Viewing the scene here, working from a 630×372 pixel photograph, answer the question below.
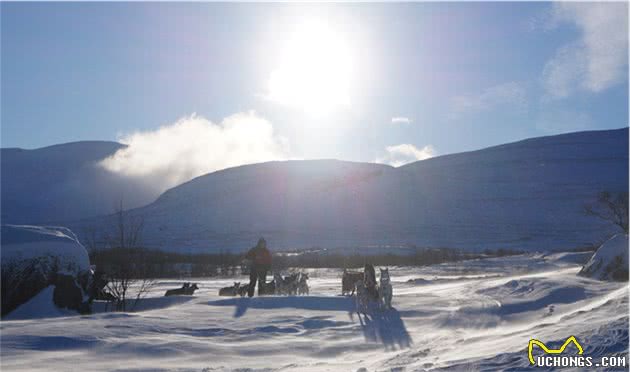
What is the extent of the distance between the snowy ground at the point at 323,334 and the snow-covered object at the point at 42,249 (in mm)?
4176

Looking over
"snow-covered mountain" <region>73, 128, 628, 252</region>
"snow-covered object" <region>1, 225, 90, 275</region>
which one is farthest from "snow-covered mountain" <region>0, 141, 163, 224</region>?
"snow-covered object" <region>1, 225, 90, 275</region>

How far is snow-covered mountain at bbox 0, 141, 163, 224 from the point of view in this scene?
139m

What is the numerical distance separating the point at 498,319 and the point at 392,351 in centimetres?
283

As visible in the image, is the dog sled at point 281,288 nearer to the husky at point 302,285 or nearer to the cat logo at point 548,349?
the husky at point 302,285

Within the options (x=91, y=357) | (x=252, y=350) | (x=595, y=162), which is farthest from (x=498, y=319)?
(x=595, y=162)

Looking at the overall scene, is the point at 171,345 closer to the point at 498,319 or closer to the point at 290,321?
the point at 290,321

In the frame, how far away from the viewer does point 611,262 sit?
12.9 metres

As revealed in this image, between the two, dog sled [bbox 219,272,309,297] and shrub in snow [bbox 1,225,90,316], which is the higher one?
shrub in snow [bbox 1,225,90,316]

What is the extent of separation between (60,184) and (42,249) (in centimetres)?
16058

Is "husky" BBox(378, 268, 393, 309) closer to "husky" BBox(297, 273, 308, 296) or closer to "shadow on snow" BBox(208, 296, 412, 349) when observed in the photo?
"shadow on snow" BBox(208, 296, 412, 349)

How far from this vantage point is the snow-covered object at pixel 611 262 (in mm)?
12438

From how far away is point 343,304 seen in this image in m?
9.64

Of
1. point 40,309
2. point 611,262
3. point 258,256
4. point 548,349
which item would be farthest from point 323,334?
point 611,262

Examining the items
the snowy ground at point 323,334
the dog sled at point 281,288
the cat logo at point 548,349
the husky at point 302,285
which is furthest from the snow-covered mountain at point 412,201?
the cat logo at point 548,349
